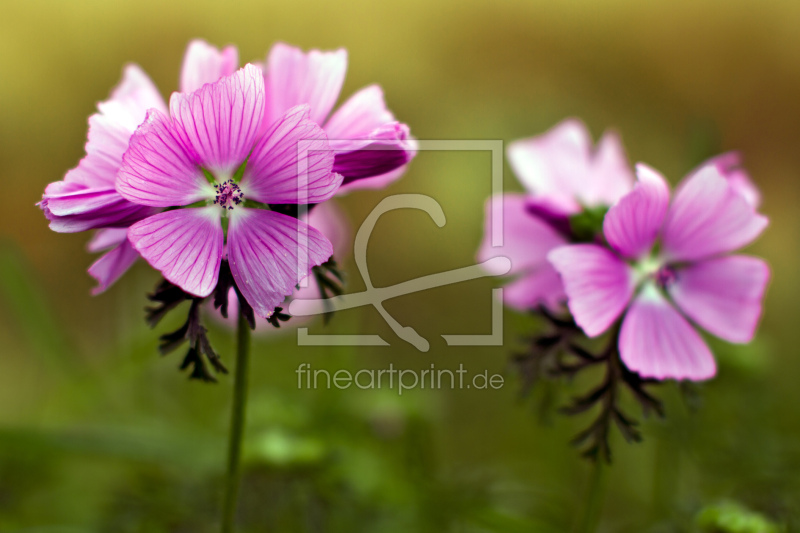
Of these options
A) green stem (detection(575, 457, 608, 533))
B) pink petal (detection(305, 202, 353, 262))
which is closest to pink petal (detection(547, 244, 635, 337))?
green stem (detection(575, 457, 608, 533))

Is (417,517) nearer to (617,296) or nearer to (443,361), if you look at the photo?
(617,296)

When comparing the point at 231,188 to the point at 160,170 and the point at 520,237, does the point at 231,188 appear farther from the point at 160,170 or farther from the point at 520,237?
the point at 520,237

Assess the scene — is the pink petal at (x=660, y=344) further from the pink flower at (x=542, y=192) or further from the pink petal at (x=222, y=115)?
the pink petal at (x=222, y=115)

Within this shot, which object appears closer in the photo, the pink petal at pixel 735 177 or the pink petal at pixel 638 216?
the pink petal at pixel 638 216

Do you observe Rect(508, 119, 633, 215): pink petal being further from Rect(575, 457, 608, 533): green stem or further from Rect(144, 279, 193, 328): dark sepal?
Rect(144, 279, 193, 328): dark sepal

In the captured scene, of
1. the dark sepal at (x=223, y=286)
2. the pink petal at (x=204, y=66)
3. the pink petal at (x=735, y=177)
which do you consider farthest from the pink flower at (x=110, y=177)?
the pink petal at (x=735, y=177)

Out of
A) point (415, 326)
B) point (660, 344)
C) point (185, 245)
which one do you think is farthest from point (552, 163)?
point (415, 326)

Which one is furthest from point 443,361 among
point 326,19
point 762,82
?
point 762,82

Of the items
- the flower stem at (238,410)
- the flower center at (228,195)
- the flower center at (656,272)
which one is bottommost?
the flower stem at (238,410)
